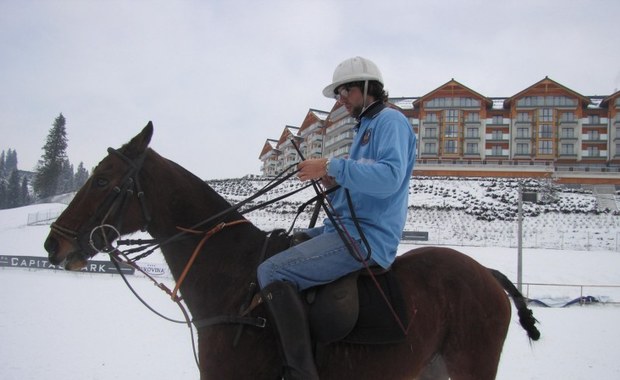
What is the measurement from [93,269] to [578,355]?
57.4 ft

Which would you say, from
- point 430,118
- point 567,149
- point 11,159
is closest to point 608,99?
point 567,149

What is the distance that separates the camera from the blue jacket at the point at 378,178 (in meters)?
2.07

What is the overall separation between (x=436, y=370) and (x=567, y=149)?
62186mm

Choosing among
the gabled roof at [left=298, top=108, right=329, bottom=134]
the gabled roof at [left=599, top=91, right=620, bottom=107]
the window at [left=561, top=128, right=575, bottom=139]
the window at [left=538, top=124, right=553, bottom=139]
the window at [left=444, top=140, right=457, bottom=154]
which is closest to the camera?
the gabled roof at [left=599, top=91, right=620, bottom=107]

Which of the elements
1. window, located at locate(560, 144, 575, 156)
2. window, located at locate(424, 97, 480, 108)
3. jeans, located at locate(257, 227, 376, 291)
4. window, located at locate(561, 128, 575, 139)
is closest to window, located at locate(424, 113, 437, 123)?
window, located at locate(424, 97, 480, 108)

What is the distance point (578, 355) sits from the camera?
25.7 ft

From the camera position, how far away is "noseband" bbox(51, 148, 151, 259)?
2.21m

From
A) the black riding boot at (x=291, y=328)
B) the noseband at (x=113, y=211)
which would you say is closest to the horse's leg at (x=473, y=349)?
the black riding boot at (x=291, y=328)

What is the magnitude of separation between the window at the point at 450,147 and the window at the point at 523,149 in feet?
28.5

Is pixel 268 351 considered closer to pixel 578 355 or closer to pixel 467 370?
pixel 467 370

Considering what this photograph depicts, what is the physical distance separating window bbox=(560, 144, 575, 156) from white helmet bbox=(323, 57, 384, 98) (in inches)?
2435

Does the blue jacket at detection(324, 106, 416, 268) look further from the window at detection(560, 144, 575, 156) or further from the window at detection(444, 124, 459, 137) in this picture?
the window at detection(560, 144, 575, 156)

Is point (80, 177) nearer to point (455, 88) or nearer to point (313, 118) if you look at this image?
point (313, 118)

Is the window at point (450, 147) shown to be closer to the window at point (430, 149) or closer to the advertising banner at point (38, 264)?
the window at point (430, 149)
